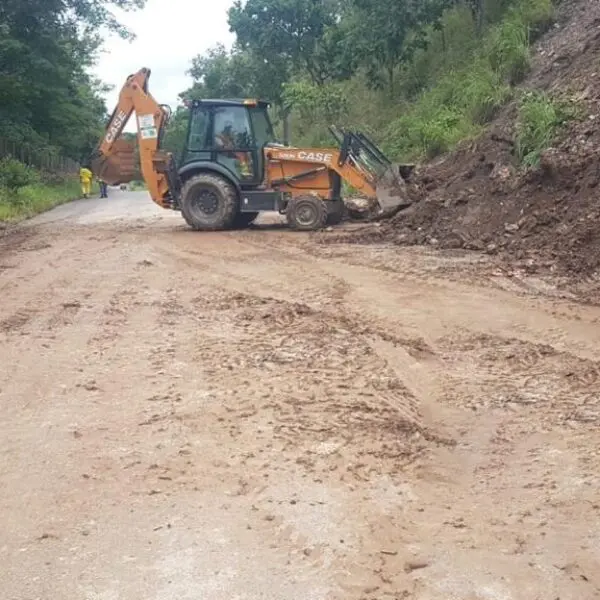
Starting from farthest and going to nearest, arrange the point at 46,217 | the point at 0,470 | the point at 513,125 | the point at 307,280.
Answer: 1. the point at 46,217
2. the point at 513,125
3. the point at 307,280
4. the point at 0,470

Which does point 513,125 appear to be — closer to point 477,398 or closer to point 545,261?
point 545,261

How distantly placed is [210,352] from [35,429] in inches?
78.4

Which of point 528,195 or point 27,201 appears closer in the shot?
point 528,195

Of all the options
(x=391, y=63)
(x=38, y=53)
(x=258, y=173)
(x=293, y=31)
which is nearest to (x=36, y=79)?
(x=38, y=53)

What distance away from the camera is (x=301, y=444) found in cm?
509

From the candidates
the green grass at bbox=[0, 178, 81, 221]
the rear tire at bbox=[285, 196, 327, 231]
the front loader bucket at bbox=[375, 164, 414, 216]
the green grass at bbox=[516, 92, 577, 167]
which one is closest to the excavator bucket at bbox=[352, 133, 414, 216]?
the front loader bucket at bbox=[375, 164, 414, 216]

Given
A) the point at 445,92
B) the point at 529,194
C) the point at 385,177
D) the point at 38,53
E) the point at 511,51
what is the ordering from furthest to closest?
the point at 38,53 < the point at 445,92 < the point at 511,51 < the point at 385,177 < the point at 529,194

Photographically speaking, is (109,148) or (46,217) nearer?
(109,148)

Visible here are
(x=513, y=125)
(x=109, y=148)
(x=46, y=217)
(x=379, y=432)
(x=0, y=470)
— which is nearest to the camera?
(x=0, y=470)

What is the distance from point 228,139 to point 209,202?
1.25m

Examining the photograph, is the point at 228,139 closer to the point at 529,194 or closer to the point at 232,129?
the point at 232,129

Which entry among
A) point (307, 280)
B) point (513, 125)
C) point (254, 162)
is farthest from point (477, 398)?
point (254, 162)

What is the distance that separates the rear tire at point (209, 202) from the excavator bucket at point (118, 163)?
2156mm

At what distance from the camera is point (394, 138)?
2219 cm
